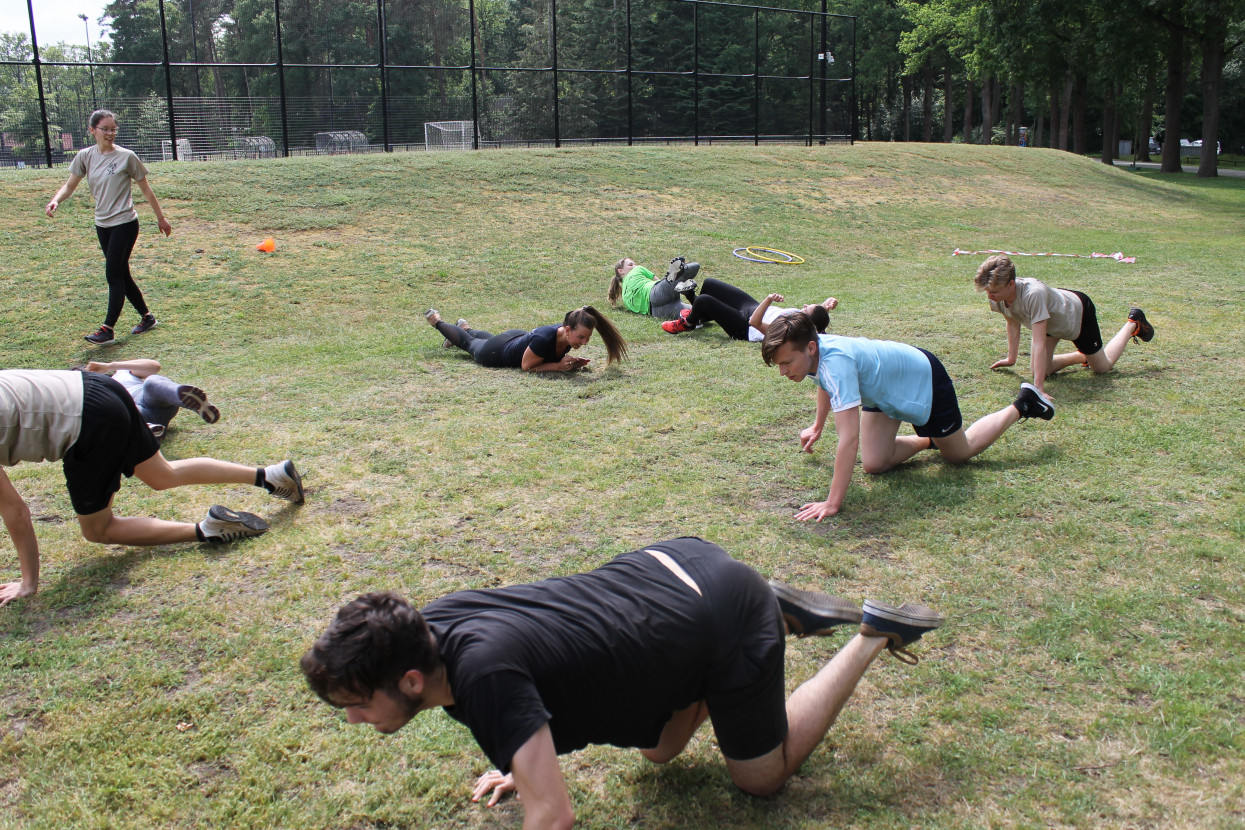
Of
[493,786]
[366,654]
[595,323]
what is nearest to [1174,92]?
[595,323]

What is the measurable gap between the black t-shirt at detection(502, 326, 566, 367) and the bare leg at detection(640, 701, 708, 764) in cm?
547

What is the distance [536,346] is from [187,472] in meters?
3.86

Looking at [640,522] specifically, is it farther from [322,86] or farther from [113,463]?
[322,86]

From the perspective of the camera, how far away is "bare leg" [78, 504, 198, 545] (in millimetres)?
4406

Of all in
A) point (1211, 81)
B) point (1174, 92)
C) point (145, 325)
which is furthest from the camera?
point (1174, 92)

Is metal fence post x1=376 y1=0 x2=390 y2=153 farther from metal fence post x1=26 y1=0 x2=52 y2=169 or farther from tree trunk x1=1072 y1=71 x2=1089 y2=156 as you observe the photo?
tree trunk x1=1072 y1=71 x2=1089 y2=156

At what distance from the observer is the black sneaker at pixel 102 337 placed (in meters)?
9.28

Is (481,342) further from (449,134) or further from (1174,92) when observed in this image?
(1174,92)

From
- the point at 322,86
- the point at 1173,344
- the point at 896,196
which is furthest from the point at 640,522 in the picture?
the point at 322,86

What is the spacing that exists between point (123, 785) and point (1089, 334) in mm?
7380

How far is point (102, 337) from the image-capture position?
933 centimetres

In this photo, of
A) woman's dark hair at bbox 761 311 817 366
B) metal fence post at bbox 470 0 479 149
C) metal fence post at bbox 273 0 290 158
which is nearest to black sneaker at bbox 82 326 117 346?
woman's dark hair at bbox 761 311 817 366

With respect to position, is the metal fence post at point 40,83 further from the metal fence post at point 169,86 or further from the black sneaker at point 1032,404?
the black sneaker at point 1032,404

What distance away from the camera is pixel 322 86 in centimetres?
2144
